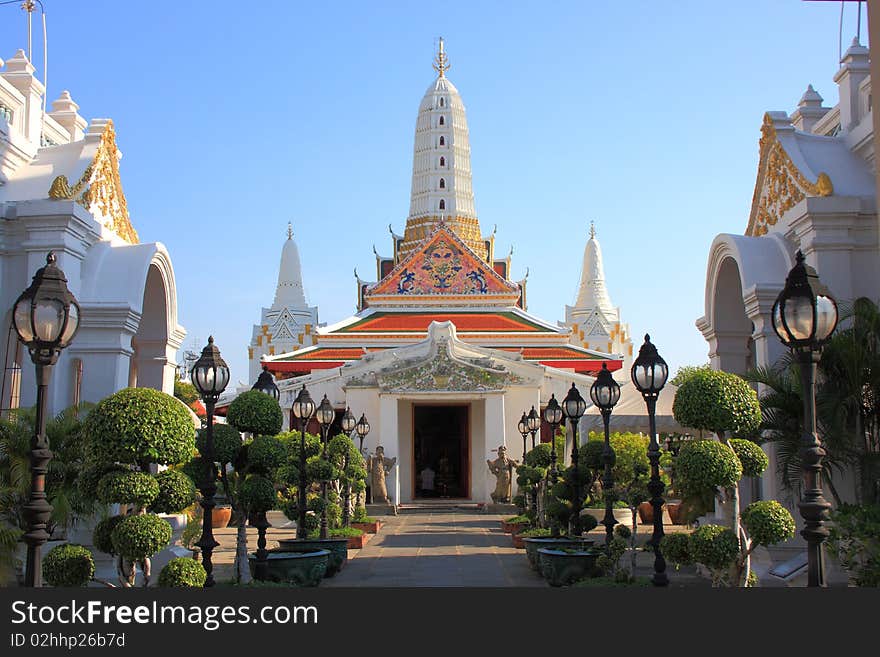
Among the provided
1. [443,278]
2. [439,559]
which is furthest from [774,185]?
[443,278]

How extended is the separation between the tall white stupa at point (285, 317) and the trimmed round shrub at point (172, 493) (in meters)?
37.2

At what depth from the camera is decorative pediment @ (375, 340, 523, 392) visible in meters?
32.6

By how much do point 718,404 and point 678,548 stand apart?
4.76 feet

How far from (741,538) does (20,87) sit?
516 inches

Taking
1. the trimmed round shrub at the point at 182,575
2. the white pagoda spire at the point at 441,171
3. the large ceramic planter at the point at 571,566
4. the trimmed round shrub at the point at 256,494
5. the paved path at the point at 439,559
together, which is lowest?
the paved path at the point at 439,559

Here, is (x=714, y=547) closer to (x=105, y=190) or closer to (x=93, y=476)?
(x=93, y=476)

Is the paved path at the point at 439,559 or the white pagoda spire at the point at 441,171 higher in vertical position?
the white pagoda spire at the point at 441,171

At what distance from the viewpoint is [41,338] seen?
282 inches

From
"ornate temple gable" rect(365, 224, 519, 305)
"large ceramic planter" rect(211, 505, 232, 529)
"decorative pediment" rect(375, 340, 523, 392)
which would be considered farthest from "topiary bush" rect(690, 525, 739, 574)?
"ornate temple gable" rect(365, 224, 519, 305)

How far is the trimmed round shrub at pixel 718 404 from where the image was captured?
31.6 ft

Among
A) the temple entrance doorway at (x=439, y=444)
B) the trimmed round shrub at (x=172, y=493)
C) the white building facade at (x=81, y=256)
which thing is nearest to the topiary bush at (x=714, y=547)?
the trimmed round shrub at (x=172, y=493)

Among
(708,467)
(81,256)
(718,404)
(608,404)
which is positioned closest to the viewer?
(708,467)

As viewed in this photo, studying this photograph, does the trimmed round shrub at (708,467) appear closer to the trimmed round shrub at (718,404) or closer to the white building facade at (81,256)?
the trimmed round shrub at (718,404)

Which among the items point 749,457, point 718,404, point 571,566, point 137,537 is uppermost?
point 718,404
